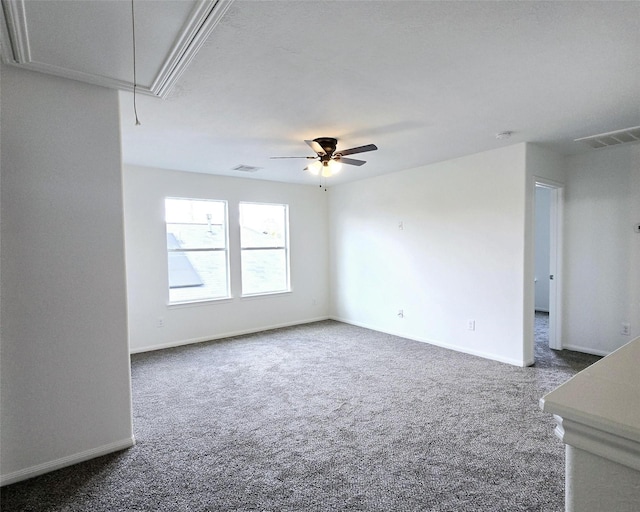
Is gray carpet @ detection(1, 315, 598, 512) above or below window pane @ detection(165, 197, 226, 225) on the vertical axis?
below

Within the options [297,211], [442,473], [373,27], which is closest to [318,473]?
[442,473]

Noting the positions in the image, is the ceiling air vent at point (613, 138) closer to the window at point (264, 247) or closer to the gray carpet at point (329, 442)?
the gray carpet at point (329, 442)

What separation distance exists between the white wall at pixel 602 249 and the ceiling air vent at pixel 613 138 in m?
0.34

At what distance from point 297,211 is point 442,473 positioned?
482 centimetres

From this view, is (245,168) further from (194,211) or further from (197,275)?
(197,275)

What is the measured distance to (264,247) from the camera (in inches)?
240

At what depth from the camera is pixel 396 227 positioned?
5.50m

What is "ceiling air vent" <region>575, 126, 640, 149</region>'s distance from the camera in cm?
349

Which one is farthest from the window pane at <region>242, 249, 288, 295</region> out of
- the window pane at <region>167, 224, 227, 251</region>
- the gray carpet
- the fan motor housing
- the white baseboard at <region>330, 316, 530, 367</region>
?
the fan motor housing

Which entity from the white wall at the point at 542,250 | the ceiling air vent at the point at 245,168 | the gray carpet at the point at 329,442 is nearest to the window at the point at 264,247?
the ceiling air vent at the point at 245,168

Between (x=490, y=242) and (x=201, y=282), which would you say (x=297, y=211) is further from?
(x=490, y=242)

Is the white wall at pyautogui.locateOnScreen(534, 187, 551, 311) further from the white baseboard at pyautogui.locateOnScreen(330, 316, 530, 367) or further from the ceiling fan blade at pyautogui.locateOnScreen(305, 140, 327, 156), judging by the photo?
the ceiling fan blade at pyautogui.locateOnScreen(305, 140, 327, 156)

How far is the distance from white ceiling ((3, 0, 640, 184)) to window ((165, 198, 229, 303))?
170 centimetres

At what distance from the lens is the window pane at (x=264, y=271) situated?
5910mm
